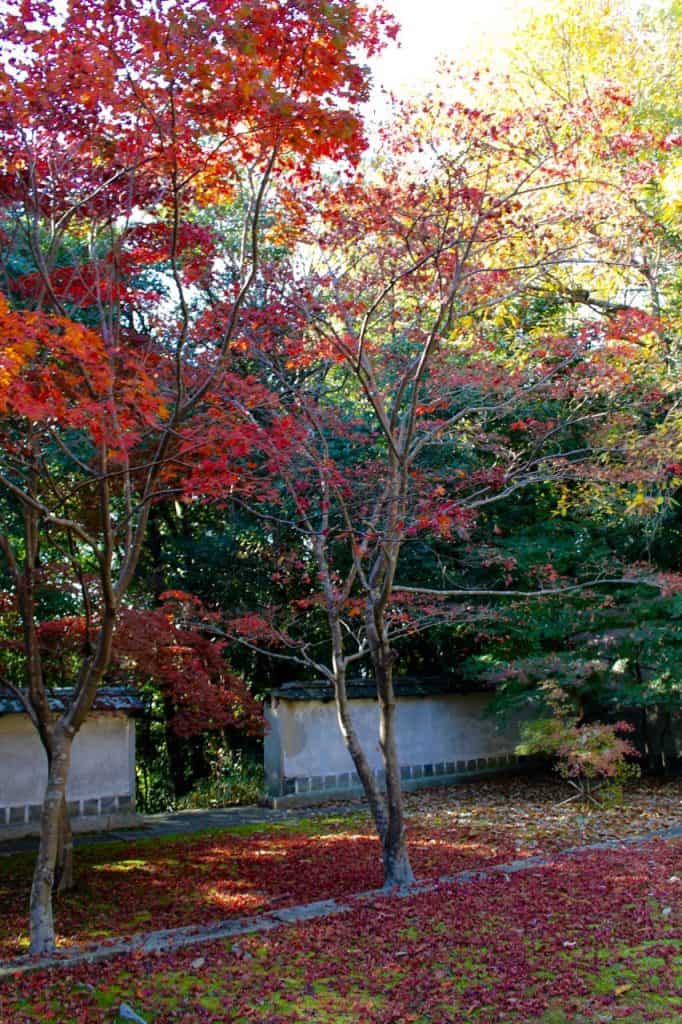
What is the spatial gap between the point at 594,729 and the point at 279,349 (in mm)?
5684

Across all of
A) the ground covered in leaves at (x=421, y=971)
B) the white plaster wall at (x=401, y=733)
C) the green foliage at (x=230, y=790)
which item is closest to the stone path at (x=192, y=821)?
the green foliage at (x=230, y=790)

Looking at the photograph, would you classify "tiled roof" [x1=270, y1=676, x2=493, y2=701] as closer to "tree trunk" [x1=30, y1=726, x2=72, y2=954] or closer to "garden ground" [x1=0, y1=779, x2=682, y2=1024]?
"garden ground" [x1=0, y1=779, x2=682, y2=1024]

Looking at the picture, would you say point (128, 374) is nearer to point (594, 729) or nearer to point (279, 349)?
point (279, 349)

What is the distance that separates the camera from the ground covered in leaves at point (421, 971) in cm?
386

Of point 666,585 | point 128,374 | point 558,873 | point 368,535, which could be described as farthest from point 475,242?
point 558,873

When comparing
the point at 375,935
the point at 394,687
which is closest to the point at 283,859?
the point at 375,935

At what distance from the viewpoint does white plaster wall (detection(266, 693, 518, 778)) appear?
1129 cm

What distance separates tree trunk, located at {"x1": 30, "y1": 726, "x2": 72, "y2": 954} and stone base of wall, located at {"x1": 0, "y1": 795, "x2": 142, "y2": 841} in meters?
4.60

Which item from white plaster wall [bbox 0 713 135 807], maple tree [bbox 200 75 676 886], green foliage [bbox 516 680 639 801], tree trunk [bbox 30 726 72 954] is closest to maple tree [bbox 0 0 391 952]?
tree trunk [bbox 30 726 72 954]

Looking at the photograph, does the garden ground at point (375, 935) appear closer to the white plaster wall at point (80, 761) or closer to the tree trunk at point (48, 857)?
the tree trunk at point (48, 857)

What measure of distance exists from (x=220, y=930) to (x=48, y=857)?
3.67ft

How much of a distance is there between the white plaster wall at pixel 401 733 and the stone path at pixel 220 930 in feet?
16.1

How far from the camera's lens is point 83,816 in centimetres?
978

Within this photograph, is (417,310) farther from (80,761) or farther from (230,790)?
(230,790)
